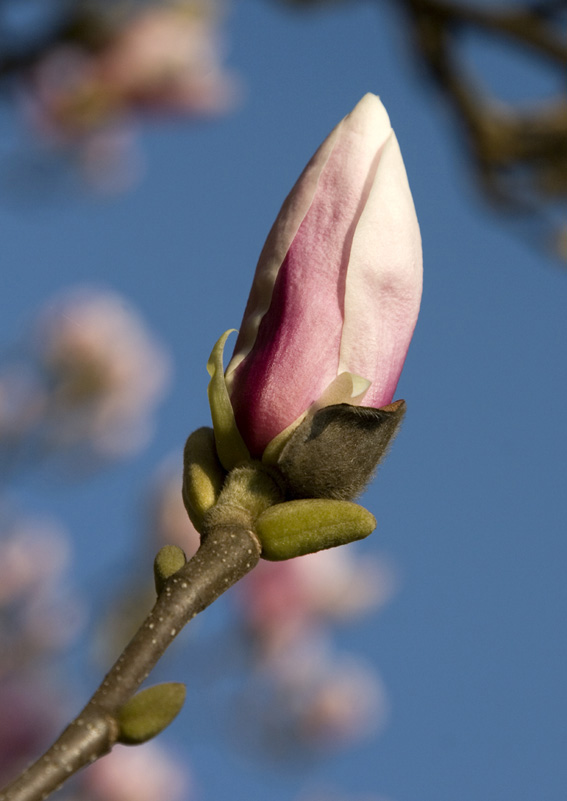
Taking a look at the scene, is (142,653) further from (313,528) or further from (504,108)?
(504,108)

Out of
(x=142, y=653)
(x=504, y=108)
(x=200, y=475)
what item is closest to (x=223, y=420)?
(x=200, y=475)

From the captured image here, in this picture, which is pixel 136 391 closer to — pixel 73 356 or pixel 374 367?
pixel 73 356

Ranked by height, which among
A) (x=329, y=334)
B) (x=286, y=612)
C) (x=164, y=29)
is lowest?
(x=329, y=334)

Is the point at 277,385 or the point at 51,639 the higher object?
Result: the point at 51,639

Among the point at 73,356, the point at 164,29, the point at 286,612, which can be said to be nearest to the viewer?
the point at 164,29

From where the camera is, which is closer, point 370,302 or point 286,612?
point 370,302

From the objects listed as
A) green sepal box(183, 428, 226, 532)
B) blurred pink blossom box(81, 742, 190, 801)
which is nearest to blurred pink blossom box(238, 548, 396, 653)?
blurred pink blossom box(81, 742, 190, 801)

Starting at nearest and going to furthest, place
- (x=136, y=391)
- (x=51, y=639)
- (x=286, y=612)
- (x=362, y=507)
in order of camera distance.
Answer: (x=362, y=507) → (x=51, y=639) → (x=286, y=612) → (x=136, y=391)

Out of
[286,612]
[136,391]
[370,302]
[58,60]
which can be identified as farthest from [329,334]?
[136,391]
